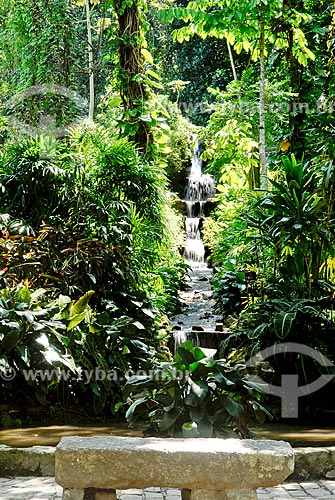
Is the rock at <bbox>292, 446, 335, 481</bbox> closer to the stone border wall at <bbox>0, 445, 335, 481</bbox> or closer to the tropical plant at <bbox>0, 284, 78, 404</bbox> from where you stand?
the stone border wall at <bbox>0, 445, 335, 481</bbox>

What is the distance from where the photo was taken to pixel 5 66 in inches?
733

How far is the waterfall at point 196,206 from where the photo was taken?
13.3m

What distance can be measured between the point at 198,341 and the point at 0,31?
1339 centimetres

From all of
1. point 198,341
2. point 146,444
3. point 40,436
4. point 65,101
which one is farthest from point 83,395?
point 65,101

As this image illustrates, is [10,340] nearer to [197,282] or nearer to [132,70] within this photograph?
[132,70]

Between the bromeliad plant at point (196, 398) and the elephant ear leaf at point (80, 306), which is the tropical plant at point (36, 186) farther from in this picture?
the bromeliad plant at point (196, 398)

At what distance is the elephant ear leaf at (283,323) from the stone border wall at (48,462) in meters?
1.84

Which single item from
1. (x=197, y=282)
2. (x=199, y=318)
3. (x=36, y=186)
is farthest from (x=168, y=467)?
(x=197, y=282)

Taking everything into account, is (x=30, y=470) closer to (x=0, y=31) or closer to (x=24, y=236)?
(x=24, y=236)

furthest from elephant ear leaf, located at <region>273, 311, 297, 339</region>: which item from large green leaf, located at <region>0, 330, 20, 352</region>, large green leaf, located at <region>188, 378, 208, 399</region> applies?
large green leaf, located at <region>0, 330, 20, 352</region>

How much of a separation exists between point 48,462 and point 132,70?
658 centimetres

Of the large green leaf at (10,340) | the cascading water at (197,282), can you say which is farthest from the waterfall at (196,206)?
the large green leaf at (10,340)

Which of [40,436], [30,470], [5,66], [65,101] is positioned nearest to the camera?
[30,470]

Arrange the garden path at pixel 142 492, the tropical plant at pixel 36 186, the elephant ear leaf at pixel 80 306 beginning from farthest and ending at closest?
the tropical plant at pixel 36 186
the elephant ear leaf at pixel 80 306
the garden path at pixel 142 492
